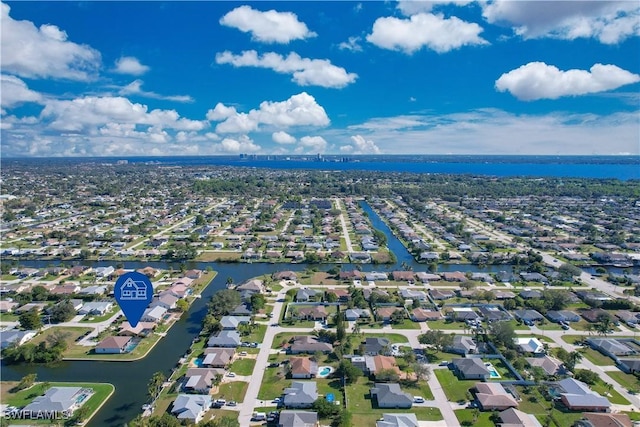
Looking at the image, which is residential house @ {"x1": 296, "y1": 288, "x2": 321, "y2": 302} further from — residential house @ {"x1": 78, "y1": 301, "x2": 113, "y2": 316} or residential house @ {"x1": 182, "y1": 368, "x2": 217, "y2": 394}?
residential house @ {"x1": 78, "y1": 301, "x2": 113, "y2": 316}

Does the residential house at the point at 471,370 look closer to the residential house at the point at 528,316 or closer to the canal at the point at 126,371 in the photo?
the residential house at the point at 528,316

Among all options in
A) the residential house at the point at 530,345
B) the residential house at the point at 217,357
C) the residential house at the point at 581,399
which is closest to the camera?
the residential house at the point at 581,399

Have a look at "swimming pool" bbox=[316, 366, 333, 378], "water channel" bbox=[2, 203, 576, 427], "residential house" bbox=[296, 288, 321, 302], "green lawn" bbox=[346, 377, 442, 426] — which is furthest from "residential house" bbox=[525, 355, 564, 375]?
"water channel" bbox=[2, 203, 576, 427]

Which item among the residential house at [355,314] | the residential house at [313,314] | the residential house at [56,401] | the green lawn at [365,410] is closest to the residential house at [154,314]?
the residential house at [56,401]

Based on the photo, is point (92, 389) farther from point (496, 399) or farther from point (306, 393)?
point (496, 399)

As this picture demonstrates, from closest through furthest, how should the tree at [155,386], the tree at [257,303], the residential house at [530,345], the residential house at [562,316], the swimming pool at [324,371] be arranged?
the tree at [155,386] → the swimming pool at [324,371] → the residential house at [530,345] → the residential house at [562,316] → the tree at [257,303]

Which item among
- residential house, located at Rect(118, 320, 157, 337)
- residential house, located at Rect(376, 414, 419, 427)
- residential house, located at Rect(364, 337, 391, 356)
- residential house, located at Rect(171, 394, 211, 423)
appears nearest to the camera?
residential house, located at Rect(376, 414, 419, 427)

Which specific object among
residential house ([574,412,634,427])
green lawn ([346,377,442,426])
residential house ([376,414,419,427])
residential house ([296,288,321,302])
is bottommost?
green lawn ([346,377,442,426])
